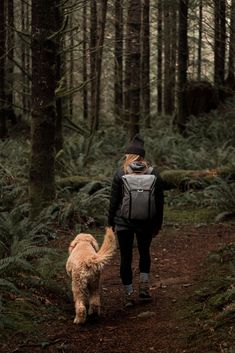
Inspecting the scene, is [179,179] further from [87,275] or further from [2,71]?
[2,71]

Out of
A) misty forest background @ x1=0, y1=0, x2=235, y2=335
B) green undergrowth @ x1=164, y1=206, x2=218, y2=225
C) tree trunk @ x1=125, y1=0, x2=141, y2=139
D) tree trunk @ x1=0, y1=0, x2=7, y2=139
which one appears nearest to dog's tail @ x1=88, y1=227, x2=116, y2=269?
misty forest background @ x1=0, y1=0, x2=235, y2=335

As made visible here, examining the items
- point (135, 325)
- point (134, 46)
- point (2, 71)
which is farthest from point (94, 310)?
point (2, 71)

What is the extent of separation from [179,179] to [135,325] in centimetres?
830

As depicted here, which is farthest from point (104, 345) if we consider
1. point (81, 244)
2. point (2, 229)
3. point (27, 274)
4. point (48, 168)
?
point (48, 168)

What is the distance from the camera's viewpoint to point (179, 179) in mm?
13516

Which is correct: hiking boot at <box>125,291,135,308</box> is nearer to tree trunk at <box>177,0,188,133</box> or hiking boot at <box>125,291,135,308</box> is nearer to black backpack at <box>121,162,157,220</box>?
black backpack at <box>121,162,157,220</box>

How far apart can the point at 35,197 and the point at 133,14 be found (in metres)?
6.54

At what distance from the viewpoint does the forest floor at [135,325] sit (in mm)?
4840

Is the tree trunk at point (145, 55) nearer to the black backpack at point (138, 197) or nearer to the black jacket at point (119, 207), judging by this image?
the black jacket at point (119, 207)

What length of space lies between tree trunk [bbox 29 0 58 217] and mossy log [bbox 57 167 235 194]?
10.2ft

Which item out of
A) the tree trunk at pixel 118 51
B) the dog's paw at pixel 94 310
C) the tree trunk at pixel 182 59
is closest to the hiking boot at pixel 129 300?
the dog's paw at pixel 94 310

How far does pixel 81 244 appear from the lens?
5.87m

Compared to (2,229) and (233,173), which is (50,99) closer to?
(2,229)

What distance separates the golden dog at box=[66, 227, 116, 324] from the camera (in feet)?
17.8
